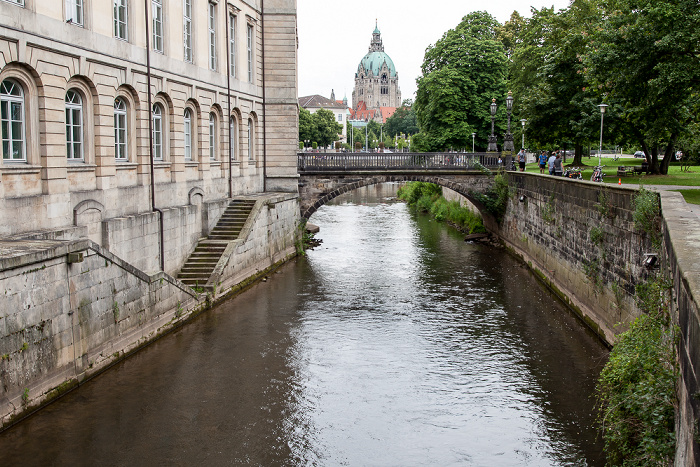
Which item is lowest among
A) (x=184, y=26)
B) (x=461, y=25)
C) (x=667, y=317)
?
(x=667, y=317)

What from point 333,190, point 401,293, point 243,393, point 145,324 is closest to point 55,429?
point 243,393

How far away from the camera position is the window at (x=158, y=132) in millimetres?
20734

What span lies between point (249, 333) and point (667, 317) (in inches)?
393

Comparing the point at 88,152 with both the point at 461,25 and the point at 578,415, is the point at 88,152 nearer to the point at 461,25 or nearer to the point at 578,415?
the point at 578,415

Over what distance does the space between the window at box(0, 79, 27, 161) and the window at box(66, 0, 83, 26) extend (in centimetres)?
225

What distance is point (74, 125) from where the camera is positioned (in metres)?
16.7

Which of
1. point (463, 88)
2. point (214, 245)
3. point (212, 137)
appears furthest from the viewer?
point (463, 88)

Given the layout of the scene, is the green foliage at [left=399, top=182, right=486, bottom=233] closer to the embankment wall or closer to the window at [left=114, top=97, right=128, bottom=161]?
the embankment wall

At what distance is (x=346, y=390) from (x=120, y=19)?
11.3m

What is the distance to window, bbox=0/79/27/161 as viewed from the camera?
14.2 metres

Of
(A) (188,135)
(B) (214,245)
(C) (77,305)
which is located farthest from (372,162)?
(C) (77,305)

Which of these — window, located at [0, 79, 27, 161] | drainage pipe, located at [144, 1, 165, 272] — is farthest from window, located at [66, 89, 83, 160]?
drainage pipe, located at [144, 1, 165, 272]

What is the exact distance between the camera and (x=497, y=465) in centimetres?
1052

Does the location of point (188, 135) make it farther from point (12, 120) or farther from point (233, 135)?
point (12, 120)
